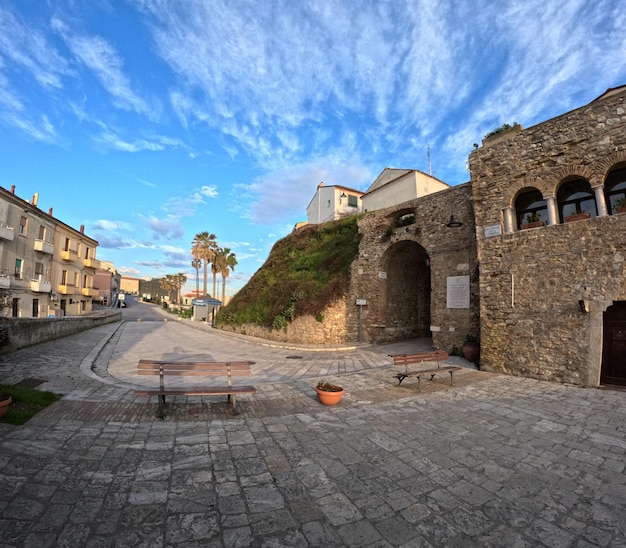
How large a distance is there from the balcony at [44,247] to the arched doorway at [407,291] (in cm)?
2980

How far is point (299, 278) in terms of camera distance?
20062mm

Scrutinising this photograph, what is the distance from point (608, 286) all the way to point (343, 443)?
26.3ft

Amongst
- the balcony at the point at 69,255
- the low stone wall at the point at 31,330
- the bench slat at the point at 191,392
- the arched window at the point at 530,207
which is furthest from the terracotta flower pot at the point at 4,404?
the balcony at the point at 69,255

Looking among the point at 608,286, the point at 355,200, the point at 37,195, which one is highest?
the point at 355,200

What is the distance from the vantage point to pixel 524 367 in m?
8.76

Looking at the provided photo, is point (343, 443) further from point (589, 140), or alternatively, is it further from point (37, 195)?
point (37, 195)

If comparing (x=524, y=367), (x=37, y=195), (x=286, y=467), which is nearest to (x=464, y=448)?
(x=286, y=467)

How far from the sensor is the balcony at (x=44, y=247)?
26.2 meters

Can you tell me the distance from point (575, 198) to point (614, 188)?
32.0 inches

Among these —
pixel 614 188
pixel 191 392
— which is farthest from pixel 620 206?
pixel 191 392

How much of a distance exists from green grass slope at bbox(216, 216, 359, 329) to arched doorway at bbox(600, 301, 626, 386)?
10.5 metres

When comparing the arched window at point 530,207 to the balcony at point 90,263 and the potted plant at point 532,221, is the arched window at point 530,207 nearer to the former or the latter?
the potted plant at point 532,221

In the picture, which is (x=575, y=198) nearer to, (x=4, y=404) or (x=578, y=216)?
(x=578, y=216)

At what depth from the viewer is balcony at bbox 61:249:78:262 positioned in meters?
30.2
